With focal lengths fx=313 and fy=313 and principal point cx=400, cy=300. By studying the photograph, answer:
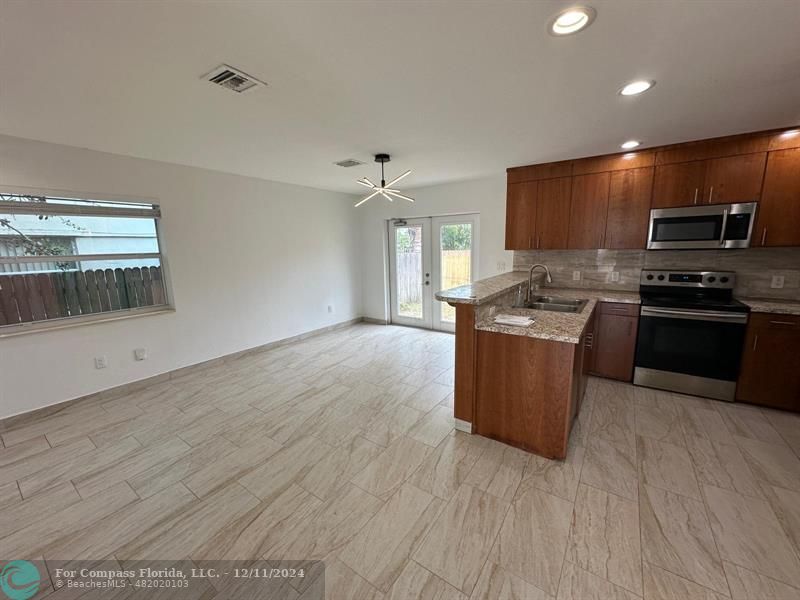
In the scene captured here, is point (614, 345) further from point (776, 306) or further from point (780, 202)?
point (780, 202)

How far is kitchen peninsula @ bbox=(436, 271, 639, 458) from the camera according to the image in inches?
86.2

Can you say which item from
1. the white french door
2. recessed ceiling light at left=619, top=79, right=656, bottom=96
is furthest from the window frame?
recessed ceiling light at left=619, top=79, right=656, bottom=96

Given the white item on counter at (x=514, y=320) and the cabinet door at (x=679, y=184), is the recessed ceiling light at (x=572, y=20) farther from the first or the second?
the cabinet door at (x=679, y=184)

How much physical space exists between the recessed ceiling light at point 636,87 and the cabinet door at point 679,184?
1.63 m

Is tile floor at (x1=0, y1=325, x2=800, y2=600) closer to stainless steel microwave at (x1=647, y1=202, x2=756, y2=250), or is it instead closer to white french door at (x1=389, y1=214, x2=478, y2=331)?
stainless steel microwave at (x1=647, y1=202, x2=756, y2=250)

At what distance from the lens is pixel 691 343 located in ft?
9.99

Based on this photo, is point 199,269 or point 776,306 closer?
point 776,306

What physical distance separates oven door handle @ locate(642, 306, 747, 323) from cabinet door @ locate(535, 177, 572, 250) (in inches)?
44.8

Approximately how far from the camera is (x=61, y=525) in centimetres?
184

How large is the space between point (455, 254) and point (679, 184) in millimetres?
2845

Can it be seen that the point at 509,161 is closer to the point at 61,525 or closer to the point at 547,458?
the point at 547,458

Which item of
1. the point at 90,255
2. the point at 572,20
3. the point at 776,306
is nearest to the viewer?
the point at 572,20

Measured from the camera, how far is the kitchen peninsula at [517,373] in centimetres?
219

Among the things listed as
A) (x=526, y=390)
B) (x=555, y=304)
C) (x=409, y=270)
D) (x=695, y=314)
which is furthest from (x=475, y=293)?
(x=409, y=270)
